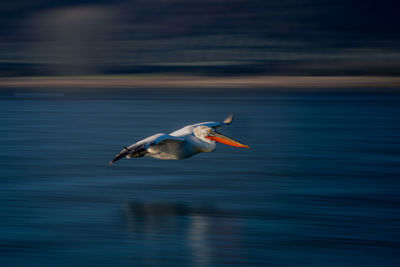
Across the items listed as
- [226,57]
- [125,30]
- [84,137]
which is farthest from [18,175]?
[125,30]

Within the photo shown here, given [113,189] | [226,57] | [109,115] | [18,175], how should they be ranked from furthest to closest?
[226,57], [109,115], [18,175], [113,189]

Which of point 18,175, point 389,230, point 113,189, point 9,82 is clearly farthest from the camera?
point 9,82

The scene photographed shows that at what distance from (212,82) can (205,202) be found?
48.2 meters

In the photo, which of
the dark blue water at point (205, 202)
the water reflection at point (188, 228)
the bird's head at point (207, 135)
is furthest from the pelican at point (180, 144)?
the water reflection at point (188, 228)

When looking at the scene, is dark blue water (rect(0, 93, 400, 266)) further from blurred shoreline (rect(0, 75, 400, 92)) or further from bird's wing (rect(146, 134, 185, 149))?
blurred shoreline (rect(0, 75, 400, 92))

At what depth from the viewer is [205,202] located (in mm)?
9344

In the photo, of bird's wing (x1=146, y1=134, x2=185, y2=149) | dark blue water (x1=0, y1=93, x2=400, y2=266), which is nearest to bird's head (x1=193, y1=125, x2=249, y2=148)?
bird's wing (x1=146, y1=134, x2=185, y2=149)

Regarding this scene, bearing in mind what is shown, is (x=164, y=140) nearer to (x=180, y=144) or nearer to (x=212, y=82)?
(x=180, y=144)

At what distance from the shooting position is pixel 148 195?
32.2ft

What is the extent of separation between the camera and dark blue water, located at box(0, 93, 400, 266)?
715 centimetres

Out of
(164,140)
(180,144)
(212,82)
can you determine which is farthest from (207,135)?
(212,82)

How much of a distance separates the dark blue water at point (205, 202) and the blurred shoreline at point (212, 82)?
34446 mm

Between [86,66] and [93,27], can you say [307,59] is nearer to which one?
[86,66]

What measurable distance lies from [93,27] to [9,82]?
37.6 meters
